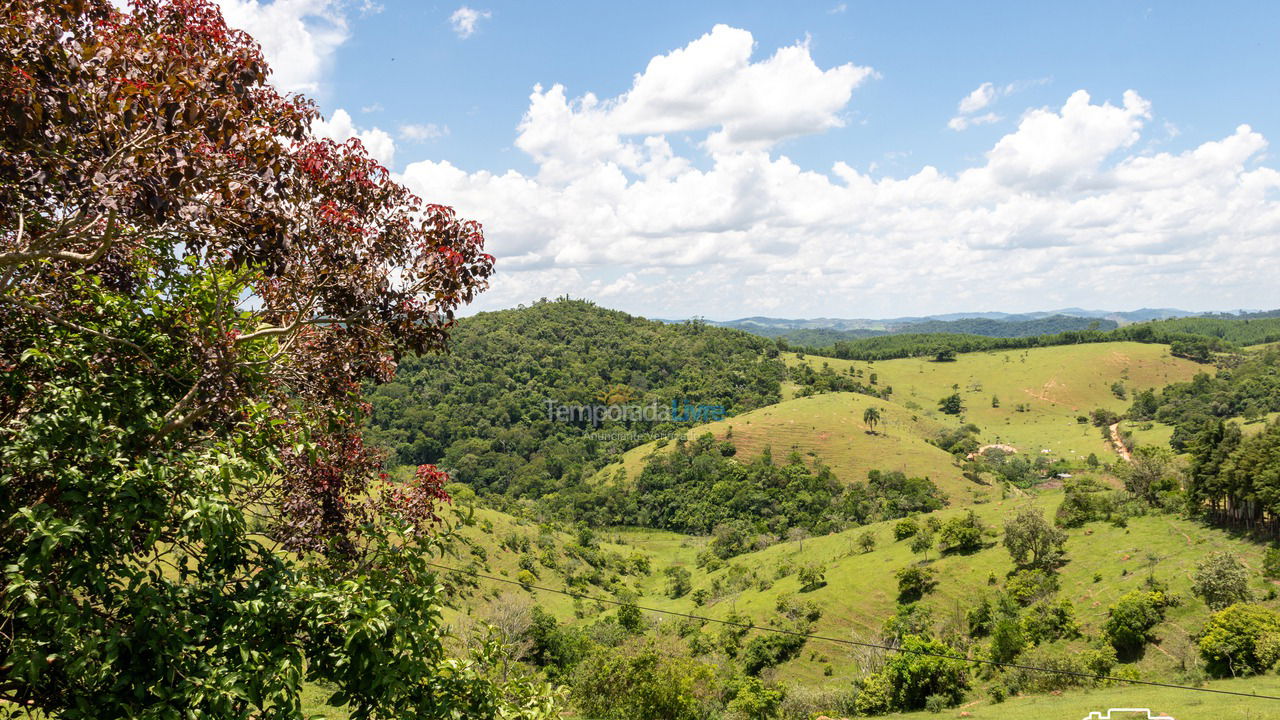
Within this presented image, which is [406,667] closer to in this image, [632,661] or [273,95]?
[273,95]

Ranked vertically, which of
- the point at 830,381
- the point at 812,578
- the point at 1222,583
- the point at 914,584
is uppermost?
the point at 830,381

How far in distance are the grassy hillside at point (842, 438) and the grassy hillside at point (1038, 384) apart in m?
19.2

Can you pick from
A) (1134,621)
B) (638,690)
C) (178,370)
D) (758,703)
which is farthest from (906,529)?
(178,370)

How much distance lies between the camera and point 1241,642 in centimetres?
3003

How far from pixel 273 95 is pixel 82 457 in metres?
3.84

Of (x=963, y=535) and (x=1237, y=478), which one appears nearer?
(x=1237, y=478)

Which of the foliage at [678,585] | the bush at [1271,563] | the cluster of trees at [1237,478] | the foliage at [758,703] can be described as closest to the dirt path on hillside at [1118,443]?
the cluster of trees at [1237,478]

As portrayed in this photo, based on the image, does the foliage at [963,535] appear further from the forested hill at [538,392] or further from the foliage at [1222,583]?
the forested hill at [538,392]

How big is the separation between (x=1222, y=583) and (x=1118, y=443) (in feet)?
326

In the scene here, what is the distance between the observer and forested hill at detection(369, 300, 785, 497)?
439 feet

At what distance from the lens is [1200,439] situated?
177ft

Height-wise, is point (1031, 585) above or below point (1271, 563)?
below

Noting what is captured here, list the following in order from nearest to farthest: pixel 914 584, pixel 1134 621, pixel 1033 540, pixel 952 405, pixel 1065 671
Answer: pixel 1065 671 → pixel 1134 621 → pixel 1033 540 → pixel 914 584 → pixel 952 405

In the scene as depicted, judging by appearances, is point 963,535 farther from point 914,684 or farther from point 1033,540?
point 914,684
